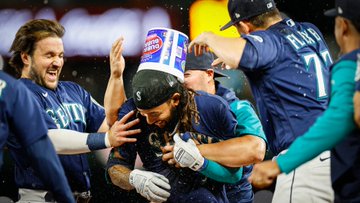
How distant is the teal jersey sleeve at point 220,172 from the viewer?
309 cm

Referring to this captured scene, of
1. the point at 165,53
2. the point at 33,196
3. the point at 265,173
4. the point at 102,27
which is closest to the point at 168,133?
the point at 165,53

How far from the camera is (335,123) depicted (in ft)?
7.35

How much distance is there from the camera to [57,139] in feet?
11.6

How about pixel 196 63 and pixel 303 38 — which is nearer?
pixel 303 38

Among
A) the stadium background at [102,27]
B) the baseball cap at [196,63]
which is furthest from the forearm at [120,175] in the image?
the stadium background at [102,27]

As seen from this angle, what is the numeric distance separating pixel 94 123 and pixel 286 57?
141 cm

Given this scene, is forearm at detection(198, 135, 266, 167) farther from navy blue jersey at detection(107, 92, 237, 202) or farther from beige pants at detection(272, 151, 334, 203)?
beige pants at detection(272, 151, 334, 203)

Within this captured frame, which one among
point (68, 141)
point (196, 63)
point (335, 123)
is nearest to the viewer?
point (335, 123)

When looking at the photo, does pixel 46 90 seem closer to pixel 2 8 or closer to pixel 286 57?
pixel 286 57

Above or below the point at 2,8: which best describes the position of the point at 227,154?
below

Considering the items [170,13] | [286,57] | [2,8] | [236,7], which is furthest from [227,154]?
[2,8]

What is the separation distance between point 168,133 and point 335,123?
121 centimetres

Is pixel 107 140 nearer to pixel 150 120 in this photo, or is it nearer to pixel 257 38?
pixel 150 120

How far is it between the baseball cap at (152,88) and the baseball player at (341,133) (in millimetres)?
861
